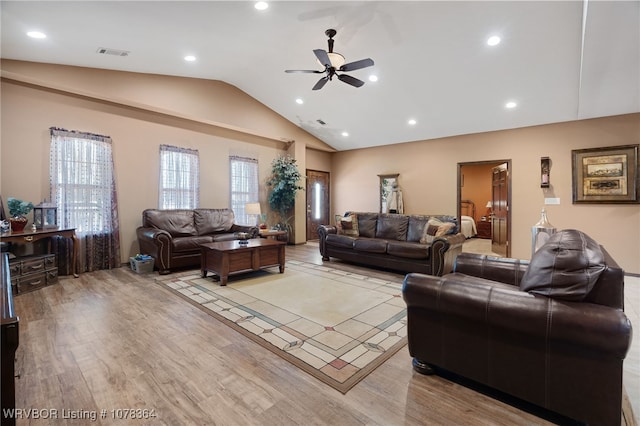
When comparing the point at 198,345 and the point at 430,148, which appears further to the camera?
the point at 430,148

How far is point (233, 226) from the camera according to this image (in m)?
6.14

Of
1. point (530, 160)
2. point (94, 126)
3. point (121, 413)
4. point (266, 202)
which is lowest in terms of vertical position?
point (121, 413)

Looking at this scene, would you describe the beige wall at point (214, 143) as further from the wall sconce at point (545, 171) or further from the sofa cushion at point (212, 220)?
the sofa cushion at point (212, 220)

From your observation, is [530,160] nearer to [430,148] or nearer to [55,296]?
[430,148]

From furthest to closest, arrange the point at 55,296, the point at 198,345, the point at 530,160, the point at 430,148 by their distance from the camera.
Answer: the point at 430,148
the point at 530,160
the point at 55,296
the point at 198,345

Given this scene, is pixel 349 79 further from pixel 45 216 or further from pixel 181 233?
pixel 45 216

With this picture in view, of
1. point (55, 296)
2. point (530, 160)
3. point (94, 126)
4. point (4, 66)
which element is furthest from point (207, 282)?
point (530, 160)

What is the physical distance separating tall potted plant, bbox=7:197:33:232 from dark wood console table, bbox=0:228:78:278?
11 centimetres

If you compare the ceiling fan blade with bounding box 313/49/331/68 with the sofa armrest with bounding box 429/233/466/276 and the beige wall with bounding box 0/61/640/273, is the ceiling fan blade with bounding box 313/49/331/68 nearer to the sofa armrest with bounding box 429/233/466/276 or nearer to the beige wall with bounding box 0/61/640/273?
the sofa armrest with bounding box 429/233/466/276

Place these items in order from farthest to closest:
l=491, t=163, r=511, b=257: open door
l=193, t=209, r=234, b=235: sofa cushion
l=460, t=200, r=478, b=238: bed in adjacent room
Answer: l=460, t=200, r=478, b=238: bed in adjacent room, l=491, t=163, r=511, b=257: open door, l=193, t=209, r=234, b=235: sofa cushion

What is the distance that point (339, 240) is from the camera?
557 centimetres

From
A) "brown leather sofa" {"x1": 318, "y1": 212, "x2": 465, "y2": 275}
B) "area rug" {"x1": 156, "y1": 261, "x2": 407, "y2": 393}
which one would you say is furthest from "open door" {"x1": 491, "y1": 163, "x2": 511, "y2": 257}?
"area rug" {"x1": 156, "y1": 261, "x2": 407, "y2": 393}

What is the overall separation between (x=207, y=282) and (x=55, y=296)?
5.69ft

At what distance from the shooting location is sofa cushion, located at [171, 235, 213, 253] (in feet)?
15.7
